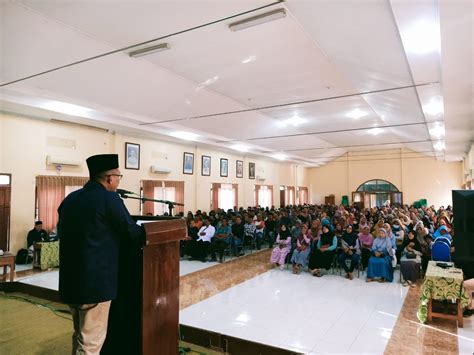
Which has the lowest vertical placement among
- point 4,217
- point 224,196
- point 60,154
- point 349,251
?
point 349,251

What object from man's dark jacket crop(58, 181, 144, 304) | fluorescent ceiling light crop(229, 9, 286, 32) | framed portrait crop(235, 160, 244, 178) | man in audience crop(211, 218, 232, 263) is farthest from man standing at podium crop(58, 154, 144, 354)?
framed portrait crop(235, 160, 244, 178)

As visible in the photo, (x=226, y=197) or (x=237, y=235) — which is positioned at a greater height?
(x=226, y=197)

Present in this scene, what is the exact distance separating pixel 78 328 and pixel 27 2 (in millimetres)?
3582

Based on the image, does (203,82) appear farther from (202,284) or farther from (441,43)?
(441,43)

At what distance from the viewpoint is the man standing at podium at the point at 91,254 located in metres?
1.66

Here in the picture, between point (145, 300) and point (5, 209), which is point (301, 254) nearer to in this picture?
point (145, 300)

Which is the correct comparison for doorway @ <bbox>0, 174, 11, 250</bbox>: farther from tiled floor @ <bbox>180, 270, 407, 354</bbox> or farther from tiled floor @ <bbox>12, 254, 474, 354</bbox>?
tiled floor @ <bbox>180, 270, 407, 354</bbox>

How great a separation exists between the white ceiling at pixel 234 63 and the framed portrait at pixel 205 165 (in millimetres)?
3004

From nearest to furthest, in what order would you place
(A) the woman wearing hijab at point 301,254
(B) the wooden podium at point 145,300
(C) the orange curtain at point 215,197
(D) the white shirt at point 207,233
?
(B) the wooden podium at point 145,300
(A) the woman wearing hijab at point 301,254
(D) the white shirt at point 207,233
(C) the orange curtain at point 215,197

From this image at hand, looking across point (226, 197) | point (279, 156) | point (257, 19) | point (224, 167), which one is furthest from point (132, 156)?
point (279, 156)

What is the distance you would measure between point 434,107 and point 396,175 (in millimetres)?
12320

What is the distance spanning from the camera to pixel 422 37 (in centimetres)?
354

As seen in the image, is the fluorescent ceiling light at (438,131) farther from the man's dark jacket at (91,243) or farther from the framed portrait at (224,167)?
the man's dark jacket at (91,243)

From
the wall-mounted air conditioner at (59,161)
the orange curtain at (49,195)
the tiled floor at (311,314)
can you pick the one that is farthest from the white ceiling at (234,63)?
the tiled floor at (311,314)
